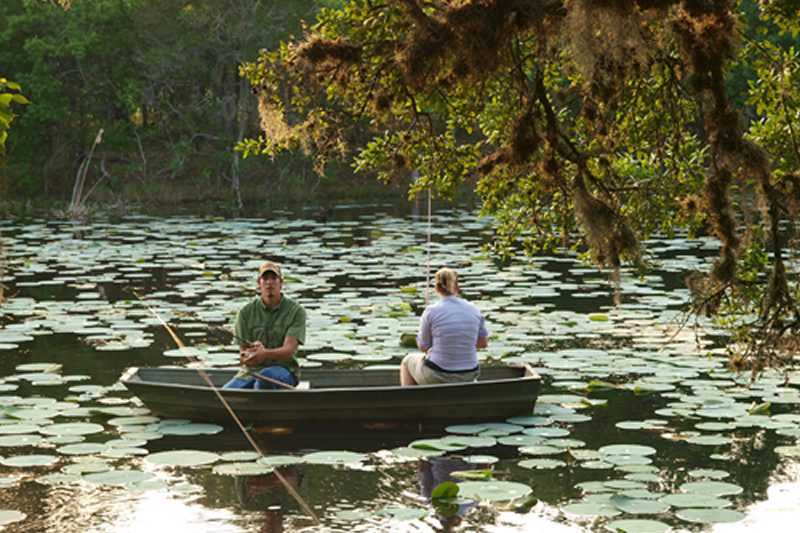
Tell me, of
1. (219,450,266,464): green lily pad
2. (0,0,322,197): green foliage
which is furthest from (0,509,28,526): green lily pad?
(0,0,322,197): green foliage

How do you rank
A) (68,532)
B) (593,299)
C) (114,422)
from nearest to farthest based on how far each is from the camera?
(68,532) → (114,422) → (593,299)

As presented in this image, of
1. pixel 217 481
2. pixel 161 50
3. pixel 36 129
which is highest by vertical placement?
pixel 161 50

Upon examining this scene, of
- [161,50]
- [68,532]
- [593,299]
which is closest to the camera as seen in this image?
[68,532]

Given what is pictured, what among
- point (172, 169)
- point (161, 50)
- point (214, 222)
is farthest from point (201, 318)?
point (172, 169)

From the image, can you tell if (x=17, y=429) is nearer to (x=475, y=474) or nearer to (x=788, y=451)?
(x=475, y=474)

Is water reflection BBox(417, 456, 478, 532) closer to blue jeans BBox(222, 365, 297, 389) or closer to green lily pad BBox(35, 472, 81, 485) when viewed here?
blue jeans BBox(222, 365, 297, 389)

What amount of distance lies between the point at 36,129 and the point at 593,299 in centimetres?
3104

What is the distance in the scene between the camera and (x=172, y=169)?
151 ft

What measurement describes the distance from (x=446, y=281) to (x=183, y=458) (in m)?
2.38

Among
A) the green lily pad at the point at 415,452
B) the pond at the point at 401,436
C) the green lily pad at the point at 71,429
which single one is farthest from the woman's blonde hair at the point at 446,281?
the green lily pad at the point at 71,429

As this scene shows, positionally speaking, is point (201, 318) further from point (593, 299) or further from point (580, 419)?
point (580, 419)

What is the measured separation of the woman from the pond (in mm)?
469

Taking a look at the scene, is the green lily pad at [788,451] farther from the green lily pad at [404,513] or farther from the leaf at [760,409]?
the green lily pad at [404,513]

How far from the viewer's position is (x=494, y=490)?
Answer: 719 cm
